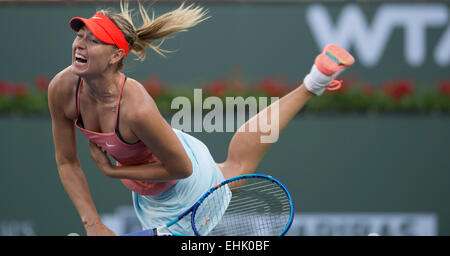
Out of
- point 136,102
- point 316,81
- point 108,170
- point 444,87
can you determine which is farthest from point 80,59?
point 444,87

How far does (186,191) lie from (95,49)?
95 cm

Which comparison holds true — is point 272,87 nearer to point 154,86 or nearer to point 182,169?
point 154,86

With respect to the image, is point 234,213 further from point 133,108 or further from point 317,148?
point 317,148

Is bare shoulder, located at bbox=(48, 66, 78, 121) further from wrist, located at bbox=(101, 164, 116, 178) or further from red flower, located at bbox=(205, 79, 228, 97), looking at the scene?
red flower, located at bbox=(205, 79, 228, 97)

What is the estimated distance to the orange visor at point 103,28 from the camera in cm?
258

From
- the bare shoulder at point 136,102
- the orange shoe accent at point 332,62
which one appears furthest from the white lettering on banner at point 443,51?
the bare shoulder at point 136,102

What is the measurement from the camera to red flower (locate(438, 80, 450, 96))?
505 cm

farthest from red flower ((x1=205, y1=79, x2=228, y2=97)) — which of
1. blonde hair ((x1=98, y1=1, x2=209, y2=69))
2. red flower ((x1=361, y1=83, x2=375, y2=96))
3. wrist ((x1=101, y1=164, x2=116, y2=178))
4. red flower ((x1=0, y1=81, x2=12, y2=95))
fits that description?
wrist ((x1=101, y1=164, x2=116, y2=178))

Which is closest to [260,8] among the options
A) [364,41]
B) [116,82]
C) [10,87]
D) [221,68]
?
[221,68]

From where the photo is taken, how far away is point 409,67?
514cm

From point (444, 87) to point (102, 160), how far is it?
3.35 metres

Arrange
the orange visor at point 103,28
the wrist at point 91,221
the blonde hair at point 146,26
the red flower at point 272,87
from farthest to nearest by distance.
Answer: the red flower at point 272,87
the wrist at point 91,221
the blonde hair at point 146,26
the orange visor at point 103,28

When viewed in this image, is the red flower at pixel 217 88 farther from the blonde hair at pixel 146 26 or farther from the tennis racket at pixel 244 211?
the blonde hair at pixel 146 26

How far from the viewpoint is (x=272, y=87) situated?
5027 mm
